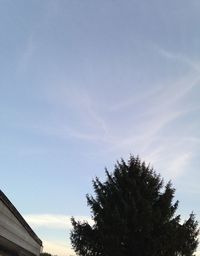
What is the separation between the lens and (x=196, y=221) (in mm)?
24891

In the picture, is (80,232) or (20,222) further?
(80,232)

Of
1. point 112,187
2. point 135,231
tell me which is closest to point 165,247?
point 135,231

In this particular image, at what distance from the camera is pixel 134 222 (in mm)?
23125

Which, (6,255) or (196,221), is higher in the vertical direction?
(196,221)

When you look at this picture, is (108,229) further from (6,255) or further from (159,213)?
(6,255)

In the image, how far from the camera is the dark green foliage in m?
22.9

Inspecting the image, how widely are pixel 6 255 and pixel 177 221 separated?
16.9 meters

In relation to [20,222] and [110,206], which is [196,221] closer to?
[110,206]

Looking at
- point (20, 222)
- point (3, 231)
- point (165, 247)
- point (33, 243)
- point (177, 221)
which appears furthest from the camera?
point (177, 221)

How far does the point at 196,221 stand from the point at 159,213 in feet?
10.3

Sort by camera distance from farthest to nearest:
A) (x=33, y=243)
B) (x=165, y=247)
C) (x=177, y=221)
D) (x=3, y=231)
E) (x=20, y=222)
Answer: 1. (x=177, y=221)
2. (x=165, y=247)
3. (x=33, y=243)
4. (x=20, y=222)
5. (x=3, y=231)

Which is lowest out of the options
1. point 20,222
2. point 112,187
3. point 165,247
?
point 20,222

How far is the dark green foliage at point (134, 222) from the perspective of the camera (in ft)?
75.1

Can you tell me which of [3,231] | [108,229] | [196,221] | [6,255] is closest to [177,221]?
[196,221]
